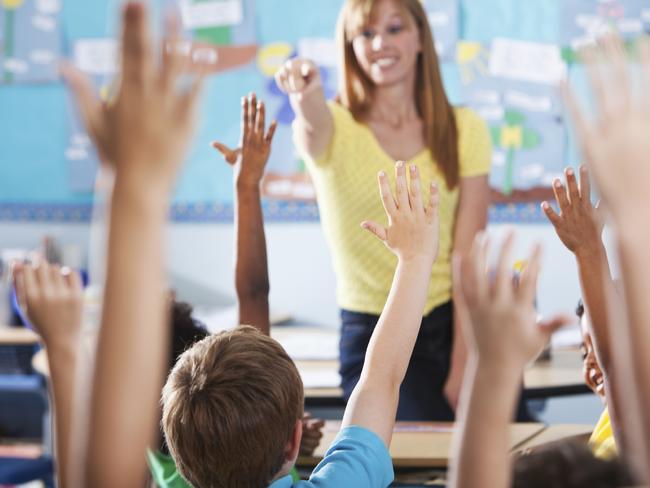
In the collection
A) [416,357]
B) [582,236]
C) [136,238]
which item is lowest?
[416,357]

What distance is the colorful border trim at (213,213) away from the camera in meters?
4.00

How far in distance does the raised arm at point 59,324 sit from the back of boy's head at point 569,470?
40cm

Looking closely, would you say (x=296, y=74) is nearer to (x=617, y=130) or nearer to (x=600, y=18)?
(x=617, y=130)

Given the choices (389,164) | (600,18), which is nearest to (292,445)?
(389,164)

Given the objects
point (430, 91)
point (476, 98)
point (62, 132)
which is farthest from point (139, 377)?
point (62, 132)

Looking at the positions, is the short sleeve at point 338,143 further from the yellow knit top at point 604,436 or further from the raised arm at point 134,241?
the raised arm at point 134,241

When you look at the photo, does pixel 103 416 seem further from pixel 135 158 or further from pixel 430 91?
pixel 430 91

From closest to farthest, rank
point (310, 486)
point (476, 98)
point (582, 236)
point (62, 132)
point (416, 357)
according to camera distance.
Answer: point (310, 486)
point (582, 236)
point (416, 357)
point (476, 98)
point (62, 132)

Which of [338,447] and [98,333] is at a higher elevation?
[98,333]

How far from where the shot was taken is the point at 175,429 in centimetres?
119

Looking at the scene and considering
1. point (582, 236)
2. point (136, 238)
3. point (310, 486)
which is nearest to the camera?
point (136, 238)

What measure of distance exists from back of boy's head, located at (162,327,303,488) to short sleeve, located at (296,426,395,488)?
0.06 meters

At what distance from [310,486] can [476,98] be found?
10.1 feet

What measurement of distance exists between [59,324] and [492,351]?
0.40 metres
